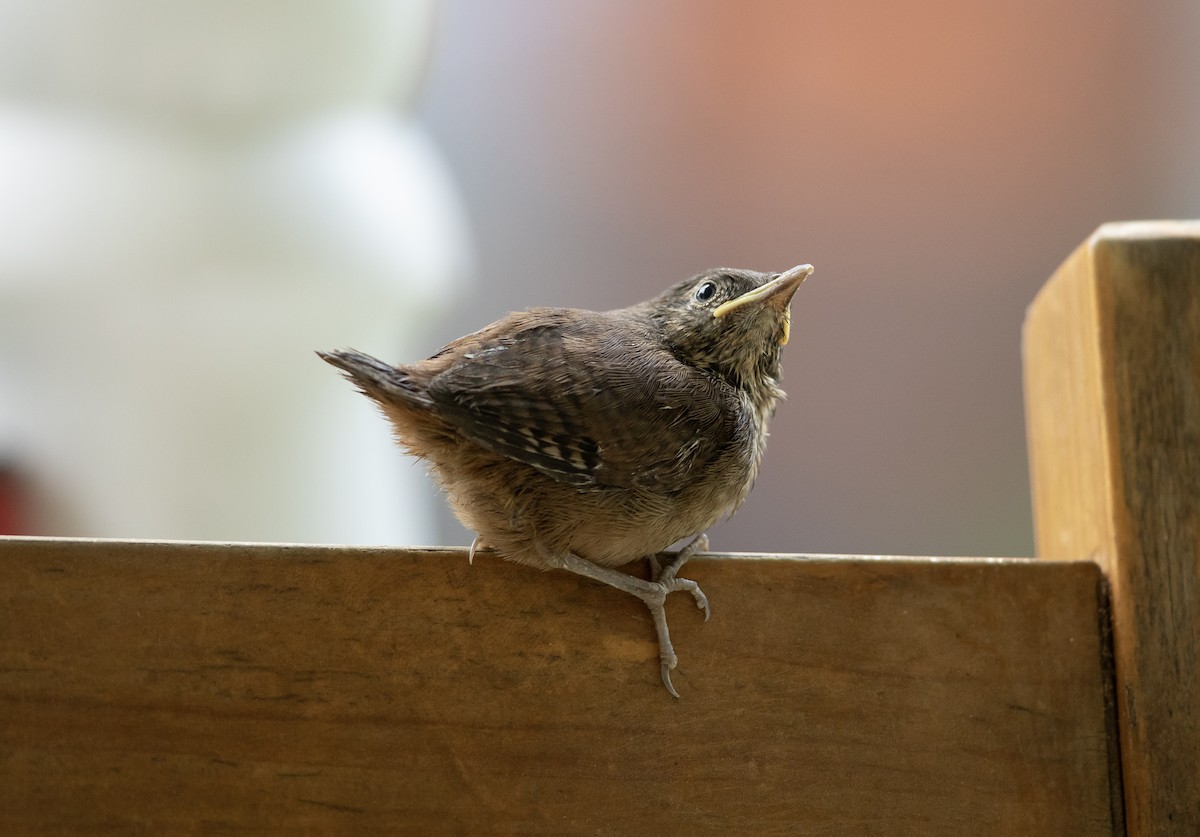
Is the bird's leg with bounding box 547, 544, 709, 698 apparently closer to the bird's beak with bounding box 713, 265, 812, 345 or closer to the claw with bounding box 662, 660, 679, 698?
the claw with bounding box 662, 660, 679, 698

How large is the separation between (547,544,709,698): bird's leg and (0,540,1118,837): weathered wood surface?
2 centimetres

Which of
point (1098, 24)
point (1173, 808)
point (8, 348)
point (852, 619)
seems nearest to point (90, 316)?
→ point (8, 348)

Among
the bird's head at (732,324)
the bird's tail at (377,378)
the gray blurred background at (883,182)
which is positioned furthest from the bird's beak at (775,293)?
the gray blurred background at (883,182)

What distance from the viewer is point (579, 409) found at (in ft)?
3.84

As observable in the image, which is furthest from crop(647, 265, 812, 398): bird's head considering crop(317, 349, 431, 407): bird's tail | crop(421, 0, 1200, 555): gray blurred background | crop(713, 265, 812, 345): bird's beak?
crop(421, 0, 1200, 555): gray blurred background

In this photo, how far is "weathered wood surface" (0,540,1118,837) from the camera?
1034 millimetres

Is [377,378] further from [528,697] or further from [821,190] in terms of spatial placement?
[821,190]

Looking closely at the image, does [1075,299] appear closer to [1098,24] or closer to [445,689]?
[445,689]

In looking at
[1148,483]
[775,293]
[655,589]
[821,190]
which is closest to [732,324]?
[775,293]

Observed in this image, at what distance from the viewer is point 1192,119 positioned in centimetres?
270

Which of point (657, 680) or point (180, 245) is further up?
point (180, 245)

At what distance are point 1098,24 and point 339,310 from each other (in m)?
2.12

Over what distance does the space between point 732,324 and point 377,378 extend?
47 cm

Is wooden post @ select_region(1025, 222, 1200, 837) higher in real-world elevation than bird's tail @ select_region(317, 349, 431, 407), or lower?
lower
